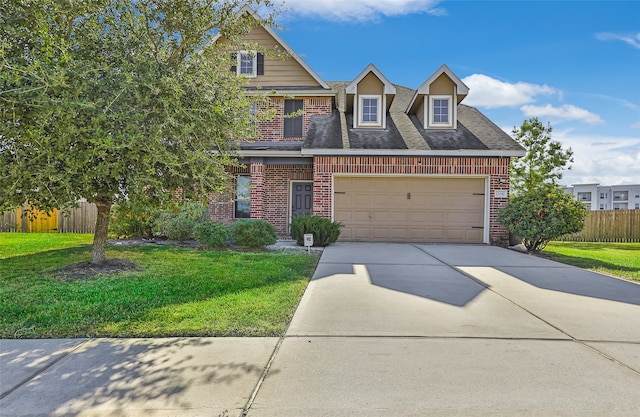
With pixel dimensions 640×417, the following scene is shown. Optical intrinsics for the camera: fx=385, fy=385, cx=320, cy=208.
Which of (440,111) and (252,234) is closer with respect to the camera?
(252,234)

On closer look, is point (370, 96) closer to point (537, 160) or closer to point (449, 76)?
point (449, 76)

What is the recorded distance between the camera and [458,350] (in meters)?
3.52

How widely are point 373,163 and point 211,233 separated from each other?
563cm

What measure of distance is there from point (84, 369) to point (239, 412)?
Result: 1499mm

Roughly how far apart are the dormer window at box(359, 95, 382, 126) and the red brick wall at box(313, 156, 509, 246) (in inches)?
90.4

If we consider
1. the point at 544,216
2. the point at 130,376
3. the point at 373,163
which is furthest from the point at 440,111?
the point at 130,376

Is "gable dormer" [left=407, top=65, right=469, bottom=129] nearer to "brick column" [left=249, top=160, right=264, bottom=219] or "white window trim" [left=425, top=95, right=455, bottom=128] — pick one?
"white window trim" [left=425, top=95, right=455, bottom=128]

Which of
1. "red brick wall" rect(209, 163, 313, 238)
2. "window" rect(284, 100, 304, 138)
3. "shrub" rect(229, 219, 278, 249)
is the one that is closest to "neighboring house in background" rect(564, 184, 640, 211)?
"window" rect(284, 100, 304, 138)

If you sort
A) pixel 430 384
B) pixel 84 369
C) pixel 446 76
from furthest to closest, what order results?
1. pixel 446 76
2. pixel 84 369
3. pixel 430 384

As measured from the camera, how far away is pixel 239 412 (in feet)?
8.17

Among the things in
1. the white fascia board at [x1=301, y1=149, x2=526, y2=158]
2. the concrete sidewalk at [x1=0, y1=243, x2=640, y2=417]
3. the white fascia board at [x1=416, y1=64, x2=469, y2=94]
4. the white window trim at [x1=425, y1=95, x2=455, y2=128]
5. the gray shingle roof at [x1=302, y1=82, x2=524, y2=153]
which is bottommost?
the concrete sidewalk at [x1=0, y1=243, x2=640, y2=417]

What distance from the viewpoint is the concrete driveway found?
2.61 meters

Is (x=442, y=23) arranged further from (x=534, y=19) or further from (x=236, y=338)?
(x=236, y=338)

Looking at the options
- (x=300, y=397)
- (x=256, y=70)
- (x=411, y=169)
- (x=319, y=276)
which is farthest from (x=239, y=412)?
(x=256, y=70)
